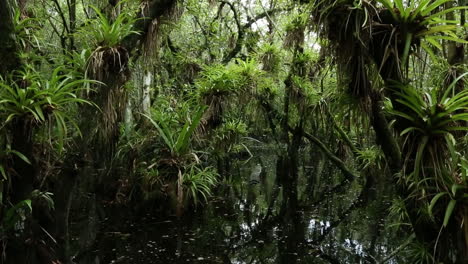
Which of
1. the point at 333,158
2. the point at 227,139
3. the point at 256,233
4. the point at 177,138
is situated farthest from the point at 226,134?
the point at 333,158

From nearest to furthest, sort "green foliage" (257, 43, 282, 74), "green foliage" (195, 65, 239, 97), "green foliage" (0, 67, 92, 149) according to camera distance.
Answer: "green foliage" (0, 67, 92, 149) → "green foliage" (195, 65, 239, 97) → "green foliage" (257, 43, 282, 74)

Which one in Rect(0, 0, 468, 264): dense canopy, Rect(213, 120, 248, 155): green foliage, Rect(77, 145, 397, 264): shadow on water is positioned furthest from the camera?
Rect(213, 120, 248, 155): green foliage

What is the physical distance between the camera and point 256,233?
18.8ft

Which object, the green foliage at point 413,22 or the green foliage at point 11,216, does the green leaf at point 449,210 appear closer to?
the green foliage at point 413,22

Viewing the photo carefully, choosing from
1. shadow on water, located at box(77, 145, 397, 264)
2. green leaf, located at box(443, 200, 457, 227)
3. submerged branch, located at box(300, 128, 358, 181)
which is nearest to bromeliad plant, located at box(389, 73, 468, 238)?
green leaf, located at box(443, 200, 457, 227)

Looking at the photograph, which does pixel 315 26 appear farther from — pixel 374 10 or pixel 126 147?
pixel 126 147

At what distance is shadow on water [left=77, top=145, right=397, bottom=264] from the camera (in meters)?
4.73

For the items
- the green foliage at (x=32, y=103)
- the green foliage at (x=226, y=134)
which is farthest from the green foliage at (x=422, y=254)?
the green foliage at (x=226, y=134)

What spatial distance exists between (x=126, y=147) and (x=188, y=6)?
333cm

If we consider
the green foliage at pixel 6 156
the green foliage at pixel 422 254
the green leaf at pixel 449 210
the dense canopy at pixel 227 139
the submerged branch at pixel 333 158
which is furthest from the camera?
the submerged branch at pixel 333 158

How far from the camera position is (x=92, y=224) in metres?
5.78

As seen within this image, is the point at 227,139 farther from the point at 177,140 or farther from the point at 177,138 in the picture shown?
the point at 177,140

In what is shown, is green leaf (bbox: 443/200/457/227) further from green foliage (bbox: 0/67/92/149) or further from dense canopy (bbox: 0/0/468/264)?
green foliage (bbox: 0/67/92/149)

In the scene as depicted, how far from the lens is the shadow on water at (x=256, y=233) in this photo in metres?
4.73
